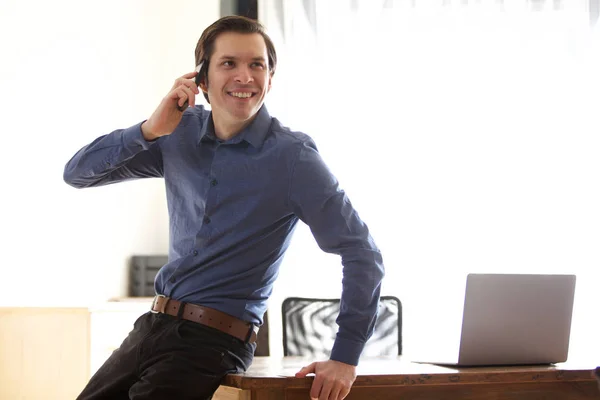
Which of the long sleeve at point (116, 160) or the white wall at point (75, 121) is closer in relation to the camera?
the long sleeve at point (116, 160)

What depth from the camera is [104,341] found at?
328cm

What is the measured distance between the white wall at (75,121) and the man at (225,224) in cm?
147

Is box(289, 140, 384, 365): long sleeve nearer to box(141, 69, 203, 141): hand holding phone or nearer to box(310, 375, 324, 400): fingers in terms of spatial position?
box(310, 375, 324, 400): fingers

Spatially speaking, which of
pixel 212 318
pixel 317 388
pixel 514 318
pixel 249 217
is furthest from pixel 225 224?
pixel 514 318

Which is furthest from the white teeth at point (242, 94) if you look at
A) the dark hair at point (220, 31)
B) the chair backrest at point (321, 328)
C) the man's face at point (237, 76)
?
the chair backrest at point (321, 328)

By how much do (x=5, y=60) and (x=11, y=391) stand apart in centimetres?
138

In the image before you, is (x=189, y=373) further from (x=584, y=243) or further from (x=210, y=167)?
(x=584, y=243)

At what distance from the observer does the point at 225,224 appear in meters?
1.78

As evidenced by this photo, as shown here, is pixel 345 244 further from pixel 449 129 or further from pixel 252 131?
pixel 449 129

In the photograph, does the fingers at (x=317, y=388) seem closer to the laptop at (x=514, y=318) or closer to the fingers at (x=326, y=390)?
the fingers at (x=326, y=390)

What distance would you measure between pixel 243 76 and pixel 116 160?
39cm

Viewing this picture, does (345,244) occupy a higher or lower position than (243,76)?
lower

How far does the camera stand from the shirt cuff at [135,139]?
6.12ft

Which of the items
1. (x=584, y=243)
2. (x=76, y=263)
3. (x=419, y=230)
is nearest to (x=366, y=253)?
(x=76, y=263)
